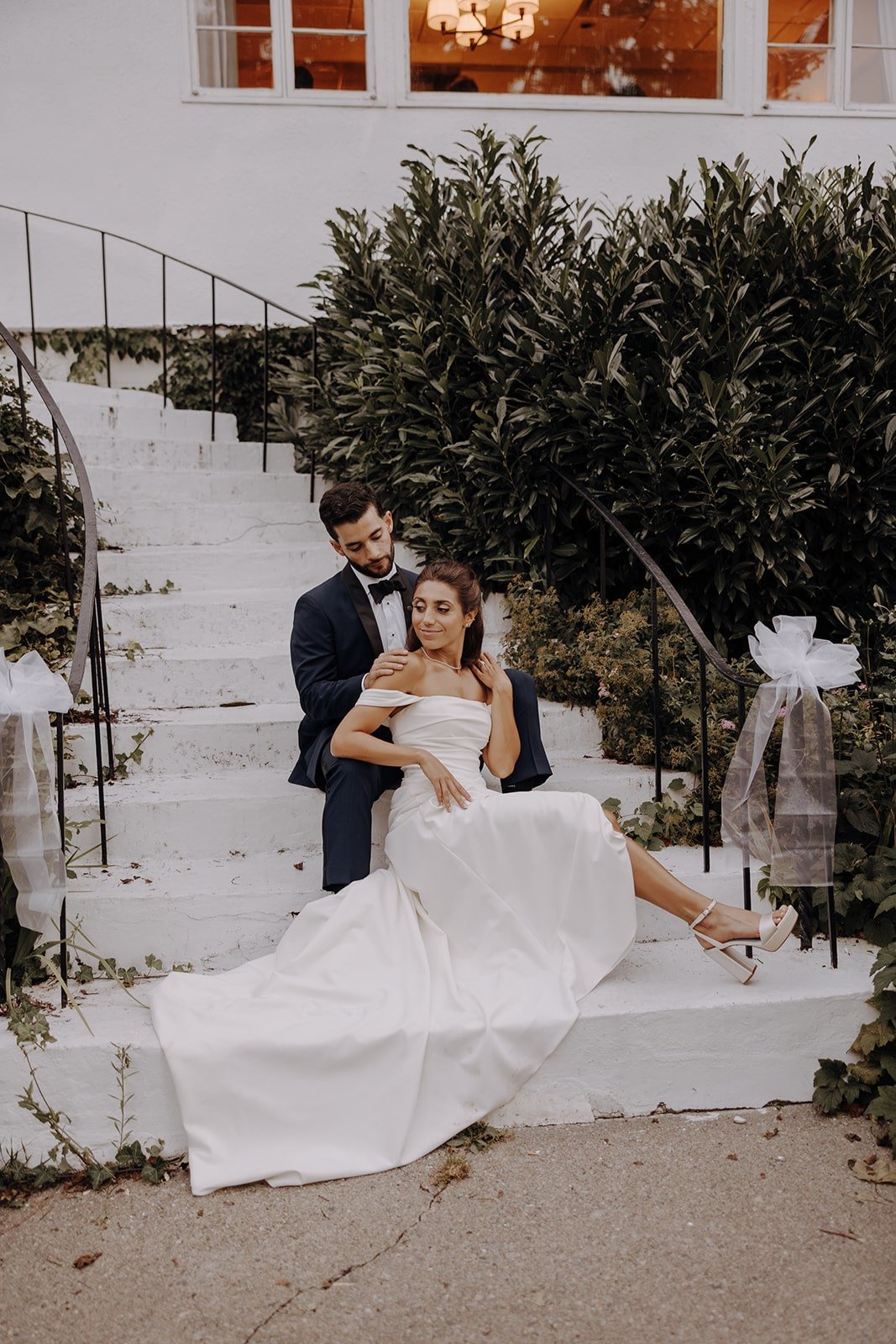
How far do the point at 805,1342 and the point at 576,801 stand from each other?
1507 mm

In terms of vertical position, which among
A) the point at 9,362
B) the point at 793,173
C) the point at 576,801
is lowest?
the point at 576,801

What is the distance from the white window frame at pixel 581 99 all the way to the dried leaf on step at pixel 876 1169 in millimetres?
7304

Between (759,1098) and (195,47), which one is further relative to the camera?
(195,47)

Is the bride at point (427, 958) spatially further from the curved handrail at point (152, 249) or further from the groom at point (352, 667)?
the curved handrail at point (152, 249)

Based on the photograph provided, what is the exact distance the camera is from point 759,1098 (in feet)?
10.7

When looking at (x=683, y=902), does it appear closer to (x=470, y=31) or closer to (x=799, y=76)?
(x=470, y=31)

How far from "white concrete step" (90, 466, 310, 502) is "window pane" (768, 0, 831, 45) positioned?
5.21 metres

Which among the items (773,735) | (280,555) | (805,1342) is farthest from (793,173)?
(805,1342)

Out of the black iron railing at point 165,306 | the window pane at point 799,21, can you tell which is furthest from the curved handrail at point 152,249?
the window pane at point 799,21

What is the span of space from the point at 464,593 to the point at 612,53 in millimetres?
6451

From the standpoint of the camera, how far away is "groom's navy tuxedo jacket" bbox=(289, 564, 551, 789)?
12.6 feet

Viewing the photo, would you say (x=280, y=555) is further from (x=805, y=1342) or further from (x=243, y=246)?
(x=805, y=1342)

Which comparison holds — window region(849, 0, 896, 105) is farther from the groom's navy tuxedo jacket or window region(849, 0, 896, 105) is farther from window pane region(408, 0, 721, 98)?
the groom's navy tuxedo jacket

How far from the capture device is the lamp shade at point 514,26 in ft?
26.7
